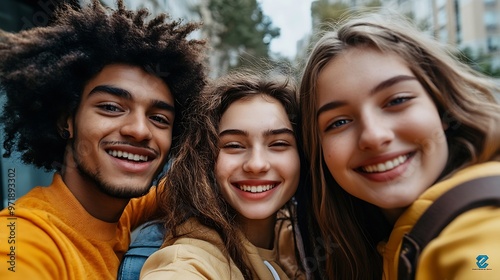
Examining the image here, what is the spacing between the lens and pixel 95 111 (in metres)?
2.11

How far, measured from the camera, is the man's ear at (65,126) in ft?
7.45

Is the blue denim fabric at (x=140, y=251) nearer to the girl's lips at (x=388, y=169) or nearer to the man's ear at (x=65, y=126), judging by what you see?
the man's ear at (x=65, y=126)

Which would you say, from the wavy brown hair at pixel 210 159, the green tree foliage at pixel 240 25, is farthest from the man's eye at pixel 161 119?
the green tree foliage at pixel 240 25

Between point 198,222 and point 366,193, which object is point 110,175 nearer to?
point 198,222

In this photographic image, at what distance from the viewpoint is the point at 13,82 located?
84.1 inches

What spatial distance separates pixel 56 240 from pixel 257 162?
951 millimetres

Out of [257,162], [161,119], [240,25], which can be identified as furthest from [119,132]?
[240,25]

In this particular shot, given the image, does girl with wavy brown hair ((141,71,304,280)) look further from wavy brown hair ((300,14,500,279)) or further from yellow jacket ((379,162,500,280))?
yellow jacket ((379,162,500,280))

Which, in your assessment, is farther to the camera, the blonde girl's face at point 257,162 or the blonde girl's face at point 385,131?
the blonde girl's face at point 257,162

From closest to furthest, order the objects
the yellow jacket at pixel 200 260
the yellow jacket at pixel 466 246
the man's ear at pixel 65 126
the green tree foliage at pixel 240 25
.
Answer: the yellow jacket at pixel 466 246
the yellow jacket at pixel 200 260
the man's ear at pixel 65 126
the green tree foliage at pixel 240 25

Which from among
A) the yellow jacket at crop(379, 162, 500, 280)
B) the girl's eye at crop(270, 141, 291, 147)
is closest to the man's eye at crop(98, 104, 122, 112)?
the girl's eye at crop(270, 141, 291, 147)

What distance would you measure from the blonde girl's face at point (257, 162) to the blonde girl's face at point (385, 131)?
1.38 feet

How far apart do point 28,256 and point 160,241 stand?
600 mm

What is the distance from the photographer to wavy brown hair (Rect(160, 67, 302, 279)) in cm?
201
